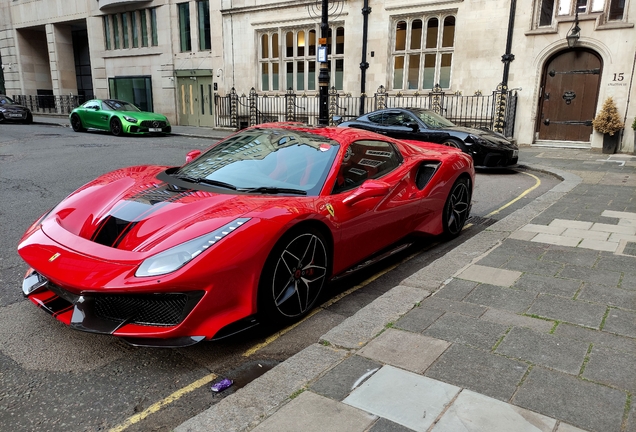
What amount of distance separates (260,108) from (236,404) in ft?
63.4

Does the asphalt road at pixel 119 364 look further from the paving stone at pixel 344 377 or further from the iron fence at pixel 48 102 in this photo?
the iron fence at pixel 48 102

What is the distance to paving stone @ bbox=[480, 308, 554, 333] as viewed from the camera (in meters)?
3.15

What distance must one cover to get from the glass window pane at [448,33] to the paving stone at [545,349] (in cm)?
1535

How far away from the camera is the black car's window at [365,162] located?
395cm

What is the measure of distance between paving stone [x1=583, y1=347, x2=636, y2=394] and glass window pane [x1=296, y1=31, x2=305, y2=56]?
738 inches

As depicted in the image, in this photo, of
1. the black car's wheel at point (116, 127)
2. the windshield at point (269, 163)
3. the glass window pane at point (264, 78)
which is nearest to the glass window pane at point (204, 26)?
the glass window pane at point (264, 78)

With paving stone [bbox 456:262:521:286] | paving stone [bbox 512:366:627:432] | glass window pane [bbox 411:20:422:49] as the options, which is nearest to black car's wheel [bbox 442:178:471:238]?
paving stone [bbox 456:262:521:286]

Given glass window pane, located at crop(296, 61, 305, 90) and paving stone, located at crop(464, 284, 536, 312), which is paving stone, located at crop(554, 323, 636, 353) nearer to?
paving stone, located at crop(464, 284, 536, 312)

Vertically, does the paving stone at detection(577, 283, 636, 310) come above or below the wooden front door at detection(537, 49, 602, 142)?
below

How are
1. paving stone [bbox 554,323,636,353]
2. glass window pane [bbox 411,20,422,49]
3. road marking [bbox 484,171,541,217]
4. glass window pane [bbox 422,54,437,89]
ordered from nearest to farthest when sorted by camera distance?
paving stone [bbox 554,323,636,353] < road marking [bbox 484,171,541,217] < glass window pane [bbox 422,54,437,89] < glass window pane [bbox 411,20,422,49]

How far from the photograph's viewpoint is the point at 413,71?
57.1 ft

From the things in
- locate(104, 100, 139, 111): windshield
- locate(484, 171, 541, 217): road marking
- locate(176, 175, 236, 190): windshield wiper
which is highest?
locate(104, 100, 139, 111): windshield

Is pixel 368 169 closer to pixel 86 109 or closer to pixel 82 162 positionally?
pixel 82 162

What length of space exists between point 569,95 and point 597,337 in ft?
45.5
